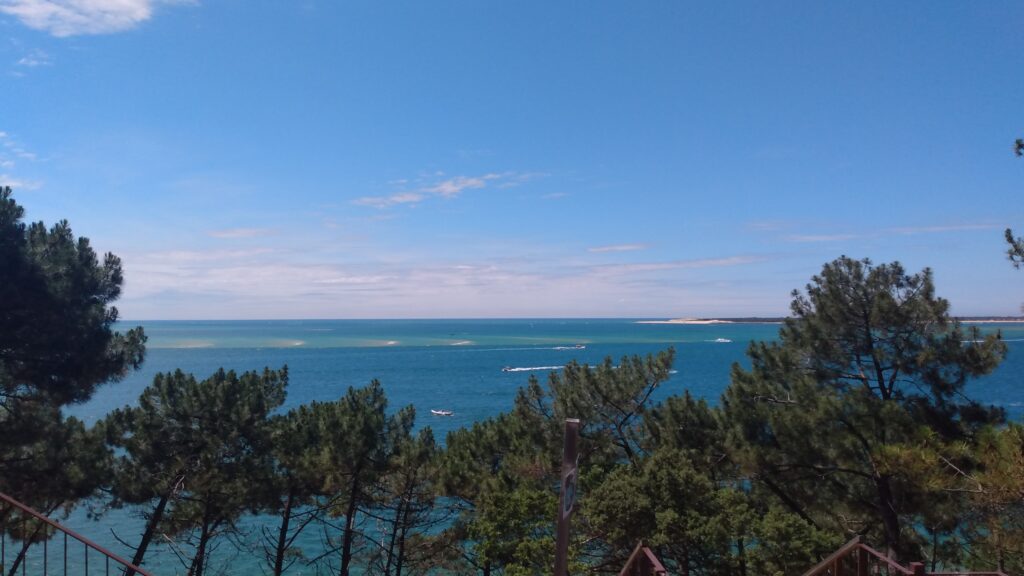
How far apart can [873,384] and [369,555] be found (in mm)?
10600

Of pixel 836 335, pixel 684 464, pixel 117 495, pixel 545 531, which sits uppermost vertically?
pixel 836 335

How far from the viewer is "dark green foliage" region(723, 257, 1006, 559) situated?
32.9 feet

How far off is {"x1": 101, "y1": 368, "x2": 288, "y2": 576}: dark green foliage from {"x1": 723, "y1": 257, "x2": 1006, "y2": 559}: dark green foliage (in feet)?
28.3

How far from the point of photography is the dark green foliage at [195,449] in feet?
37.6

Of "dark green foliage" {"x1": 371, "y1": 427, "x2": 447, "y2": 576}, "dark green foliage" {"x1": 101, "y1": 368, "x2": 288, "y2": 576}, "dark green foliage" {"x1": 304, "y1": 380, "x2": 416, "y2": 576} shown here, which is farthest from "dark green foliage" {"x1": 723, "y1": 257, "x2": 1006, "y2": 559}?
"dark green foliage" {"x1": 101, "y1": 368, "x2": 288, "y2": 576}

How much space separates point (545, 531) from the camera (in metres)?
11.7

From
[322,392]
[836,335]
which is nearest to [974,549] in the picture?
[836,335]

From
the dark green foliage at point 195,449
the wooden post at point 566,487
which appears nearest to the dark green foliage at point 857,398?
the wooden post at point 566,487

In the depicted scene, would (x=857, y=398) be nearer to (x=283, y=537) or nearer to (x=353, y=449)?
(x=353, y=449)

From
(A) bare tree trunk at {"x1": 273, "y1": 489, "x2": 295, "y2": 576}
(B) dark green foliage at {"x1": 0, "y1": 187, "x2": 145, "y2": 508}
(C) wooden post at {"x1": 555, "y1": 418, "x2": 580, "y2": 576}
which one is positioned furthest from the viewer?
(A) bare tree trunk at {"x1": 273, "y1": 489, "x2": 295, "y2": 576}

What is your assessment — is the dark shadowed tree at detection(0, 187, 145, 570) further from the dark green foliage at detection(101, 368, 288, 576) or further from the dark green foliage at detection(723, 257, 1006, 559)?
the dark green foliage at detection(723, 257, 1006, 559)

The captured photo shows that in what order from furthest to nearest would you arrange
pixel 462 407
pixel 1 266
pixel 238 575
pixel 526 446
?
pixel 462 407, pixel 238 575, pixel 526 446, pixel 1 266

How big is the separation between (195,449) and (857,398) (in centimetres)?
1131

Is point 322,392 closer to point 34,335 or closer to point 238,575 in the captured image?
point 238,575
